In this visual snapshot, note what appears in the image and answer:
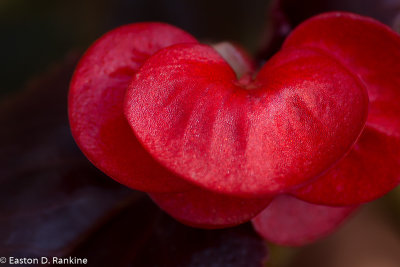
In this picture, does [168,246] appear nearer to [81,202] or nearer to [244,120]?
[81,202]

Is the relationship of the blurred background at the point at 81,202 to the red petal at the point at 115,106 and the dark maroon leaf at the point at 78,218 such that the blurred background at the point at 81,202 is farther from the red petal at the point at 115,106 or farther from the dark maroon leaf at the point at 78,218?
the red petal at the point at 115,106

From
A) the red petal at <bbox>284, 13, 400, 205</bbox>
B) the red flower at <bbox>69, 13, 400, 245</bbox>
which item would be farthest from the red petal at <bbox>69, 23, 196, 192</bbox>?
the red petal at <bbox>284, 13, 400, 205</bbox>

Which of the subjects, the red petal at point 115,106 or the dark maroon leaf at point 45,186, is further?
the dark maroon leaf at point 45,186

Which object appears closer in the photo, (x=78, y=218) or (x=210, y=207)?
(x=210, y=207)

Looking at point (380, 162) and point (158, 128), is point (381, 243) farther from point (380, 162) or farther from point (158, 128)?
point (158, 128)

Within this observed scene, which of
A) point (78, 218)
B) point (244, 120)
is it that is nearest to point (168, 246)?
point (78, 218)

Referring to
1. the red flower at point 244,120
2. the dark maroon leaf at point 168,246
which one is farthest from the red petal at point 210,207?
the dark maroon leaf at point 168,246

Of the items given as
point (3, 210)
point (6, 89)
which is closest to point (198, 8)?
point (6, 89)
